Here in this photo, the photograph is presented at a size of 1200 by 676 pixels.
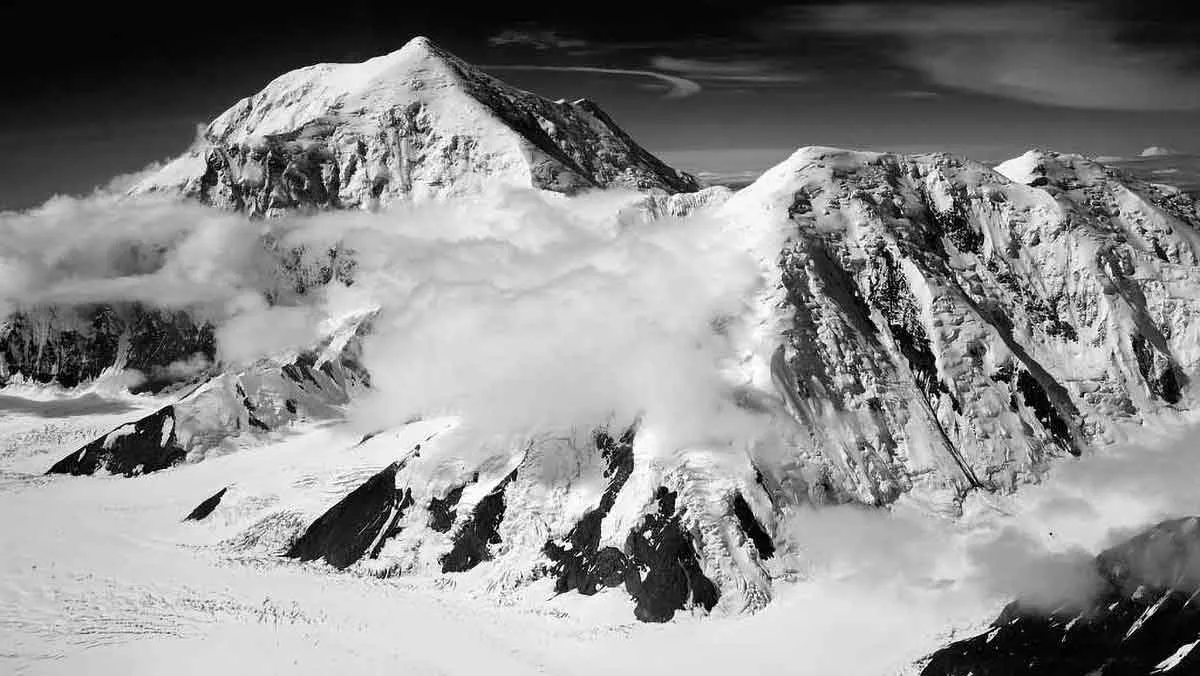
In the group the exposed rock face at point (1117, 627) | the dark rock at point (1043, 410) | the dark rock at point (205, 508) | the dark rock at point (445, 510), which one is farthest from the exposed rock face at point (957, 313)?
A: the dark rock at point (205, 508)

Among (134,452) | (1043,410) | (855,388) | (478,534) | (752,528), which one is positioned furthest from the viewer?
(134,452)

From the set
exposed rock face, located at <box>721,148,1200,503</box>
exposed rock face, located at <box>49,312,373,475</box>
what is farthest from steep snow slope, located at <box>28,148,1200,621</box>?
exposed rock face, located at <box>49,312,373,475</box>

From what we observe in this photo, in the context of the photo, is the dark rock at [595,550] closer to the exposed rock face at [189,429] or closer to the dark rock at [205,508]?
the dark rock at [205,508]

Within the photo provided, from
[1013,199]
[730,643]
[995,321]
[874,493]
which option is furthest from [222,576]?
[1013,199]

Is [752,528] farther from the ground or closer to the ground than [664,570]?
farther from the ground

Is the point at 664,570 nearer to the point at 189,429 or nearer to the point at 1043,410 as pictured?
the point at 1043,410

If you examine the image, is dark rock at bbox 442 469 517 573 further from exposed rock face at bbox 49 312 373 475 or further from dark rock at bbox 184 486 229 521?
exposed rock face at bbox 49 312 373 475

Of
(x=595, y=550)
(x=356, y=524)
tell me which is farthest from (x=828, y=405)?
(x=356, y=524)
